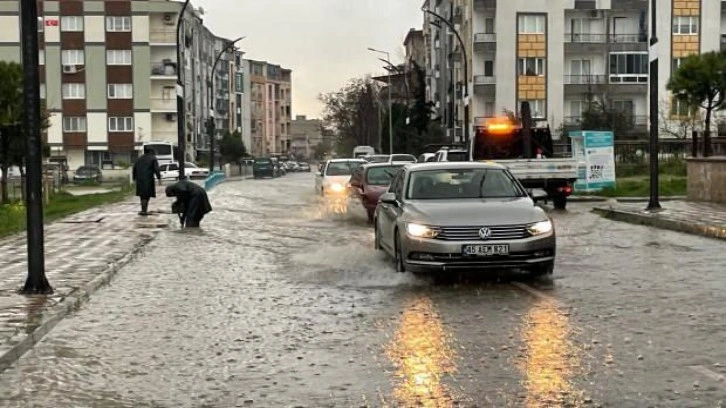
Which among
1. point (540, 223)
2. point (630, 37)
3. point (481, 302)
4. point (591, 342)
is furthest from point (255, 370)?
point (630, 37)

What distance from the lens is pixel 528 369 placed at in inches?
275

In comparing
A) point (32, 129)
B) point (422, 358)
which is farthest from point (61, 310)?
point (422, 358)

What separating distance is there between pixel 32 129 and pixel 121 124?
3041 inches

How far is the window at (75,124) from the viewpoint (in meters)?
84.9

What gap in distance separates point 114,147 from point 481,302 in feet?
260

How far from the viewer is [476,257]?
436 inches

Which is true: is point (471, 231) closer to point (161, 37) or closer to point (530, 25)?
point (530, 25)

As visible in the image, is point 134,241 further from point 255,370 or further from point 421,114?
point 421,114

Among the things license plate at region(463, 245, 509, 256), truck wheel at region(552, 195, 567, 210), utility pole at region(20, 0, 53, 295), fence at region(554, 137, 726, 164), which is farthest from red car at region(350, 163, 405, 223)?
fence at region(554, 137, 726, 164)

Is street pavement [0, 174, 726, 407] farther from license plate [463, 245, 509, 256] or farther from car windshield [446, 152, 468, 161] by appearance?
car windshield [446, 152, 468, 161]

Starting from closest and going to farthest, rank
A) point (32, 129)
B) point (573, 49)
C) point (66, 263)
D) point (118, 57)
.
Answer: point (32, 129)
point (66, 263)
point (573, 49)
point (118, 57)

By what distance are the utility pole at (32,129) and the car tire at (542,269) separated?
570 centimetres

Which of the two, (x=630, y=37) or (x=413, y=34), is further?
(x=413, y=34)

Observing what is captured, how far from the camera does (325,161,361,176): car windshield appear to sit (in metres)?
33.2
